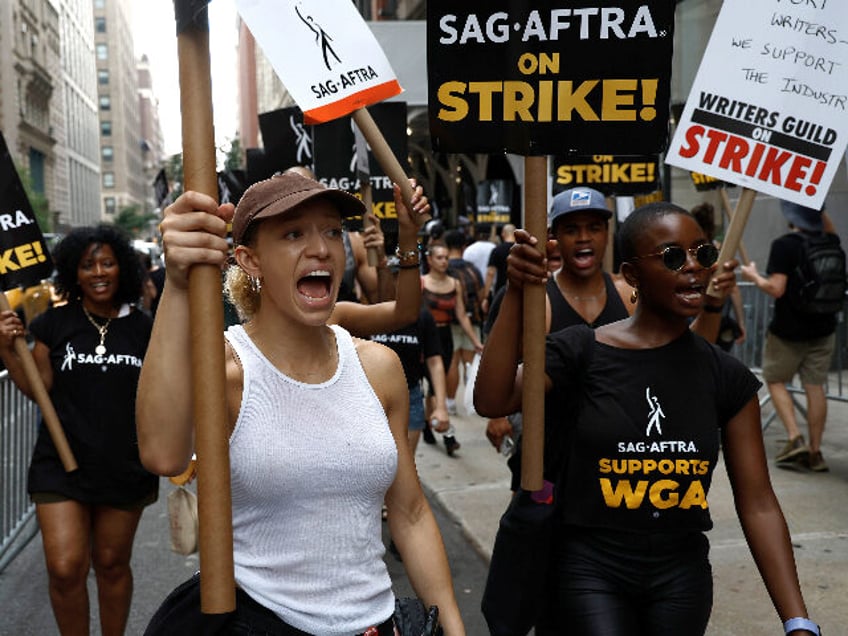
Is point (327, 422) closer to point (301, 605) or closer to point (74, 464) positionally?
point (301, 605)

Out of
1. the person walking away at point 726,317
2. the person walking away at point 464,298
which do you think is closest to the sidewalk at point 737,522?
the person walking away at point 726,317

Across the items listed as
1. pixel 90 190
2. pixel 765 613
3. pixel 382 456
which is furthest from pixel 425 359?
pixel 90 190

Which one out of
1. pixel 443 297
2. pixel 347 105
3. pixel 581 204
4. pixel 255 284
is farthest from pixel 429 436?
pixel 255 284

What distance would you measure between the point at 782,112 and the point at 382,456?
1.99 metres

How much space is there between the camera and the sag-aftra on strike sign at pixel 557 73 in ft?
9.47

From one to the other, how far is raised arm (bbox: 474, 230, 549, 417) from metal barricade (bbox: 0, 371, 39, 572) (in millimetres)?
4136

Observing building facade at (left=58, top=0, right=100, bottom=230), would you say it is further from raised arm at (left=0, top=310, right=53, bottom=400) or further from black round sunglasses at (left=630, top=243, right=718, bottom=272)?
black round sunglasses at (left=630, top=243, right=718, bottom=272)

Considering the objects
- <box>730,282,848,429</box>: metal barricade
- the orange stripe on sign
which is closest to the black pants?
the orange stripe on sign

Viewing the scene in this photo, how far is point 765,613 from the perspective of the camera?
4887 millimetres

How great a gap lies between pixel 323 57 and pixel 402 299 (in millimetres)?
1009

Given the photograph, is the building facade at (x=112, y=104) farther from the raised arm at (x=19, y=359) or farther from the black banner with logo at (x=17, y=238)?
the raised arm at (x=19, y=359)

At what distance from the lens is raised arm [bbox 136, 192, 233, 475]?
1.89 metres

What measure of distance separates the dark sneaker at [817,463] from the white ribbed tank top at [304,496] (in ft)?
19.1

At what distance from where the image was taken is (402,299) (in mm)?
4297
